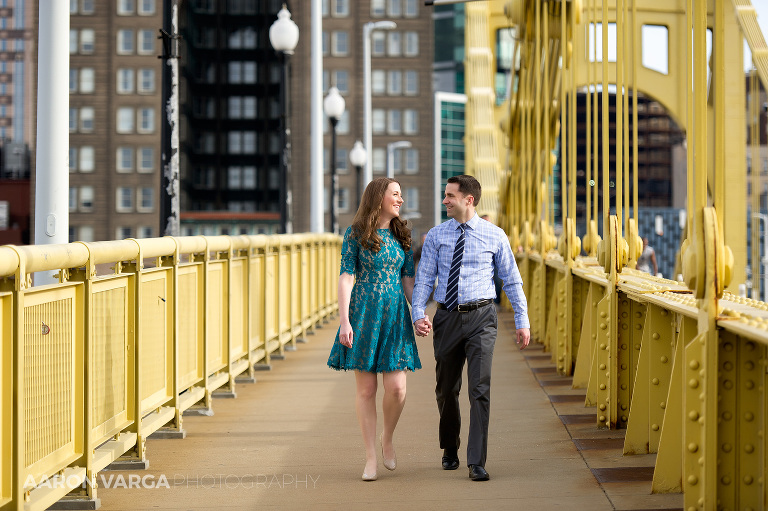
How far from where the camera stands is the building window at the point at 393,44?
96.9 meters

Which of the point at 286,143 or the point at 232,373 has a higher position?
the point at 286,143

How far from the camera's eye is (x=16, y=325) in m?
4.36

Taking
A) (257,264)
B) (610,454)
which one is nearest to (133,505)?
(610,454)

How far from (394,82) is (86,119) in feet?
82.3

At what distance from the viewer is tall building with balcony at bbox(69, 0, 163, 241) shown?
95.8m

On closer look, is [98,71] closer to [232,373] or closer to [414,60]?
[414,60]

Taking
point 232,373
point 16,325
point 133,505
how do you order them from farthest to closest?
point 232,373 → point 133,505 → point 16,325

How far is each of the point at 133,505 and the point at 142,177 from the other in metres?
93.1

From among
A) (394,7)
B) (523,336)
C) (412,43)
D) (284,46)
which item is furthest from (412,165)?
(523,336)

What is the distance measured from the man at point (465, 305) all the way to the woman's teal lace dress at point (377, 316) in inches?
4.2

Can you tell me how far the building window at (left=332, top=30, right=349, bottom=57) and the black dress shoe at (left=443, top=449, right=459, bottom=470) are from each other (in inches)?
3645

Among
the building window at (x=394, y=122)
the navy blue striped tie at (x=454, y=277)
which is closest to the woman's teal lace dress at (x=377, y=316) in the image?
the navy blue striped tie at (x=454, y=277)

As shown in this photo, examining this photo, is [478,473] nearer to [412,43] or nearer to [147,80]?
[412,43]

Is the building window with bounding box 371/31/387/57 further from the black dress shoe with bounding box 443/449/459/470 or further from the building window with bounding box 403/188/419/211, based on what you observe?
the black dress shoe with bounding box 443/449/459/470
